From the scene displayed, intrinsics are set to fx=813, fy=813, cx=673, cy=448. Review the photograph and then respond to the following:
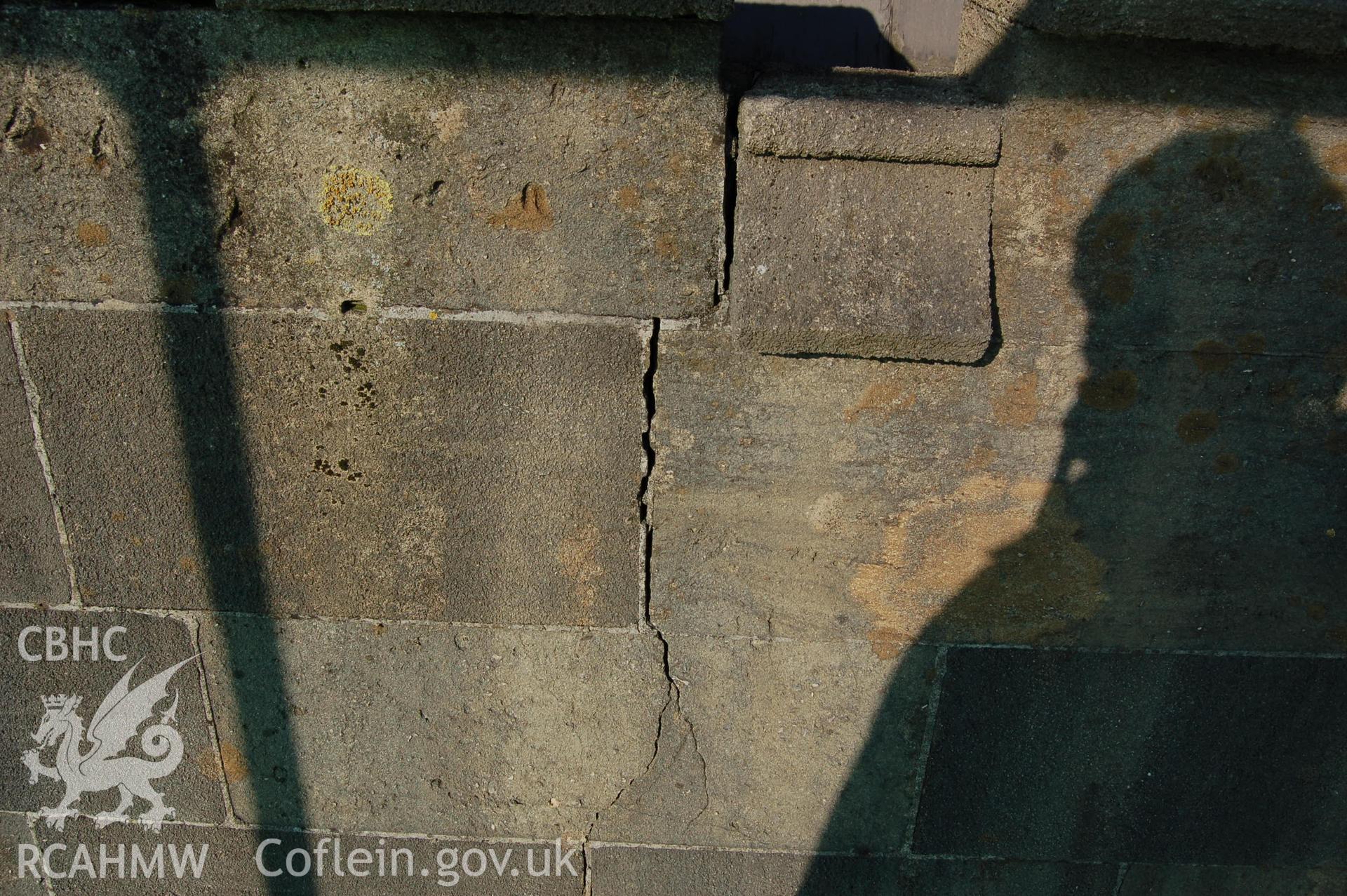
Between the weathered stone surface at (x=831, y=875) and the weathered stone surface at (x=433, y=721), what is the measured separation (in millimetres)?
212

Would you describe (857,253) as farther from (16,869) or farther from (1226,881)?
(16,869)

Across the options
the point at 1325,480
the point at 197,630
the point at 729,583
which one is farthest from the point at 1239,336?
the point at 197,630

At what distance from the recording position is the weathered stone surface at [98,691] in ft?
6.40

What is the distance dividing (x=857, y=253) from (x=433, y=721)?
1.49m

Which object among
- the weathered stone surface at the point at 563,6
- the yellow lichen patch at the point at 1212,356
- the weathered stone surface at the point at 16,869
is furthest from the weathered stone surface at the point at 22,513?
the yellow lichen patch at the point at 1212,356

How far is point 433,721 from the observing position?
2023 mm

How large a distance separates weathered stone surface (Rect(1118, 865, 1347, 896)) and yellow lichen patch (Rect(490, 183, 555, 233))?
2.17 meters

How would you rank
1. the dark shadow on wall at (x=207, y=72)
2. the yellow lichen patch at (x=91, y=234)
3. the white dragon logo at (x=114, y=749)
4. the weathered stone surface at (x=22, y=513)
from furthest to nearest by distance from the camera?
the white dragon logo at (x=114, y=749) → the weathered stone surface at (x=22, y=513) → the yellow lichen patch at (x=91, y=234) → the dark shadow on wall at (x=207, y=72)

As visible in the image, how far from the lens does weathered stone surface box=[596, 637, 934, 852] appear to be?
1932 millimetres

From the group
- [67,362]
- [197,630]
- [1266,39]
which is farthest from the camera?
[197,630]

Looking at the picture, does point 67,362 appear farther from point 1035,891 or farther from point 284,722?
point 1035,891

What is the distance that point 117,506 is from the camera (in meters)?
1.82

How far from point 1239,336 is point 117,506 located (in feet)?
7.87

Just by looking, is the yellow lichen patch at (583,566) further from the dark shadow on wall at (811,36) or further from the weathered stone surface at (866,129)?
the dark shadow on wall at (811,36)
